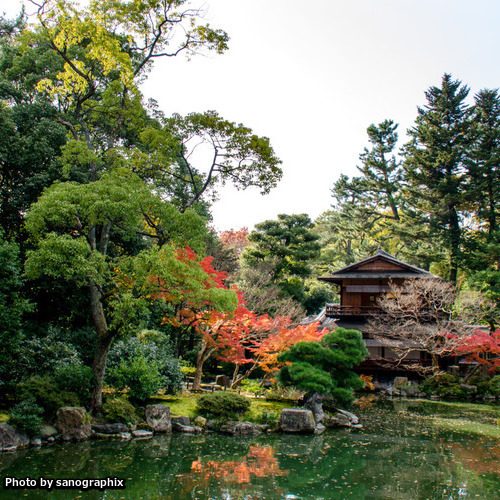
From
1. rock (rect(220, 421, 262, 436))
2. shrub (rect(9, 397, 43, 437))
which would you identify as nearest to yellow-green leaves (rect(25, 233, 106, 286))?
shrub (rect(9, 397, 43, 437))

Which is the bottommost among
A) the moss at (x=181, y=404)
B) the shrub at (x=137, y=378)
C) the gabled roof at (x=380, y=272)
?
the moss at (x=181, y=404)

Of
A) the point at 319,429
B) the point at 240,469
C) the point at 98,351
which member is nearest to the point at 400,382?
the point at 319,429

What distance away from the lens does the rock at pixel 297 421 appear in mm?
10359

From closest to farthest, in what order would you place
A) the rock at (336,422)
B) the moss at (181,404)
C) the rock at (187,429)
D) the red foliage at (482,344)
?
the rock at (187,429), the moss at (181,404), the rock at (336,422), the red foliage at (482,344)

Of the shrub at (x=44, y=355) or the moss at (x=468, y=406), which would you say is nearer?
the shrub at (x=44, y=355)

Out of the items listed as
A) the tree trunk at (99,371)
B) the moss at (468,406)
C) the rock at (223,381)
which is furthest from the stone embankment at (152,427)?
the moss at (468,406)

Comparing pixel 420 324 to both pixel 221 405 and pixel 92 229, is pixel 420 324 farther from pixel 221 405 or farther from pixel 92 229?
pixel 92 229

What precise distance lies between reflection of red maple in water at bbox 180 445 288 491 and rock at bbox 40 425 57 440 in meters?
3.19

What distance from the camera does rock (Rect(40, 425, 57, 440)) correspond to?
27.5 ft

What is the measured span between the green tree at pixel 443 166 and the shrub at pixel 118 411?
21052 millimetres

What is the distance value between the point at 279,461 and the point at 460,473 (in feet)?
10.6

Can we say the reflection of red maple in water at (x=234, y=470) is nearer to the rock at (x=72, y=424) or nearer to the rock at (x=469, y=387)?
the rock at (x=72, y=424)

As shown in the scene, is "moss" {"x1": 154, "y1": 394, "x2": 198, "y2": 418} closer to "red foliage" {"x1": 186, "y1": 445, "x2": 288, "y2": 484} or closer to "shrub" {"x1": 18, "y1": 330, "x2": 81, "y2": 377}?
"shrub" {"x1": 18, "y1": 330, "x2": 81, "y2": 377}

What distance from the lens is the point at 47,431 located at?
27.7ft
